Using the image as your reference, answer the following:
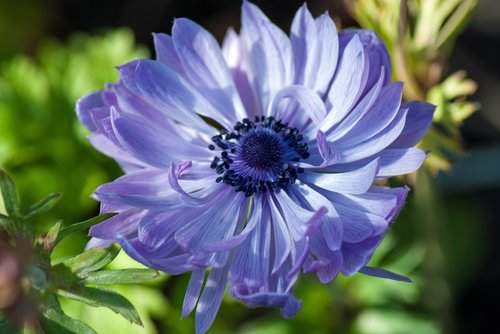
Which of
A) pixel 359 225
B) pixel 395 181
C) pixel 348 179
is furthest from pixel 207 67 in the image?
pixel 395 181

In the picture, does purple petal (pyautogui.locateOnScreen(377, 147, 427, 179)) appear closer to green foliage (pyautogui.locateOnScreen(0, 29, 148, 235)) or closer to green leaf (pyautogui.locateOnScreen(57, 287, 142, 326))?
green leaf (pyautogui.locateOnScreen(57, 287, 142, 326))

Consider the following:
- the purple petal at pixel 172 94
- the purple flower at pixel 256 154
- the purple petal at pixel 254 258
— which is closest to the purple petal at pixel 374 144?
the purple flower at pixel 256 154

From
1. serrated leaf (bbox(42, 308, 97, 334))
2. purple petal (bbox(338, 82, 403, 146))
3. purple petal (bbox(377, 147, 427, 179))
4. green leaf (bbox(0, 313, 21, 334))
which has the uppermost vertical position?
purple petal (bbox(338, 82, 403, 146))

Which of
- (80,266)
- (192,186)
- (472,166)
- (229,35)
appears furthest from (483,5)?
(80,266)

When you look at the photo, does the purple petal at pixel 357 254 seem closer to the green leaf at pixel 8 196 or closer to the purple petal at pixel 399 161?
the purple petal at pixel 399 161

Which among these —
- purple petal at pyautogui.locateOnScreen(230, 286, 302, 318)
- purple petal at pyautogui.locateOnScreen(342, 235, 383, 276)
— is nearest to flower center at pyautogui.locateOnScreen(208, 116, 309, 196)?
purple petal at pyautogui.locateOnScreen(342, 235, 383, 276)

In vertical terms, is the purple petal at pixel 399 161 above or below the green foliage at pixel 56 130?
above

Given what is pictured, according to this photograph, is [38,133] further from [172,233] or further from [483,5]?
[483,5]
